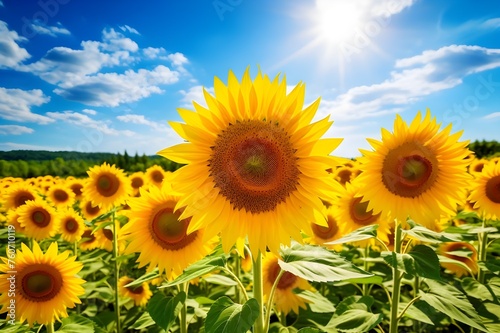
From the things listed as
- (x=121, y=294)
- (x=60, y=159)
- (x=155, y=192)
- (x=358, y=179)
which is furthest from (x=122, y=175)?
(x=60, y=159)

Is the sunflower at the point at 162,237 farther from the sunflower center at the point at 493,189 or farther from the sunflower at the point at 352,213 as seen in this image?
the sunflower center at the point at 493,189

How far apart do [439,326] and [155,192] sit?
16.8 ft

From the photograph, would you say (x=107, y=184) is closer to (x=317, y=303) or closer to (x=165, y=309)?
(x=165, y=309)

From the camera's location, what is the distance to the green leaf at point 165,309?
2.84m

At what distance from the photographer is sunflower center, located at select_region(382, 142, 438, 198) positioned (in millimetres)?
3561

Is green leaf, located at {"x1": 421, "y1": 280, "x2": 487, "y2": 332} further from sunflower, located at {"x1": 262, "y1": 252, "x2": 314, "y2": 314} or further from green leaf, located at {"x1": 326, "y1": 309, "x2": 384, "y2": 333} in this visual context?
sunflower, located at {"x1": 262, "y1": 252, "x2": 314, "y2": 314}

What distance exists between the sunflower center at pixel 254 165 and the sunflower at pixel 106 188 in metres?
5.95

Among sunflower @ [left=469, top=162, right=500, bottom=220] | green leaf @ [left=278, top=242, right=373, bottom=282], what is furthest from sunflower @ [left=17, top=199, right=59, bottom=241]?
sunflower @ [left=469, top=162, right=500, bottom=220]

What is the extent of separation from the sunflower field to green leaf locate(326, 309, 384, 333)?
15mm

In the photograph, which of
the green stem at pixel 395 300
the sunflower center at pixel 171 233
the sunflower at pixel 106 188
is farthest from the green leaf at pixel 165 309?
the sunflower at pixel 106 188

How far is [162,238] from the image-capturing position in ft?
11.2

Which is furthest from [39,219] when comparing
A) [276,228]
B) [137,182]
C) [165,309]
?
[276,228]

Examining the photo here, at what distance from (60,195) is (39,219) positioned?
10.5 ft

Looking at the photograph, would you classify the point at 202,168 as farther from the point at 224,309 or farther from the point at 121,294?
the point at 121,294
